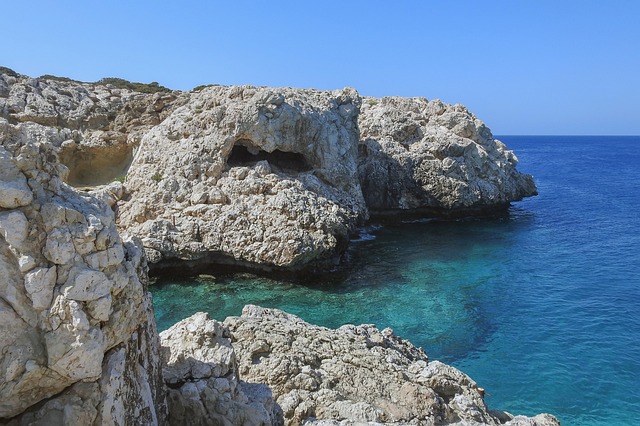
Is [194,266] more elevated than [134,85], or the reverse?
[134,85]

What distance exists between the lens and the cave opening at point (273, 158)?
106 ft

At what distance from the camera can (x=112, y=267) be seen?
21.1 feet

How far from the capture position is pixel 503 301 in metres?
24.1

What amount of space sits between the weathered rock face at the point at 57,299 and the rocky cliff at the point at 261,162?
61.9 feet

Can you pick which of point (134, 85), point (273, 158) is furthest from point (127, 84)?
point (273, 158)

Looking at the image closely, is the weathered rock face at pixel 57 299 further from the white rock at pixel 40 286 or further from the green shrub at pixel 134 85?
the green shrub at pixel 134 85

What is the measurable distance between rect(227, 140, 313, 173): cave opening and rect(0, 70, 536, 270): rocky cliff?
0.33 ft

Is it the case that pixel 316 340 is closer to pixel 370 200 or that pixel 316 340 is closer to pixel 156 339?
pixel 156 339

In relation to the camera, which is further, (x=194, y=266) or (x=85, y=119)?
(x=85, y=119)

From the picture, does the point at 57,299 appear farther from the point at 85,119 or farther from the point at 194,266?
the point at 85,119

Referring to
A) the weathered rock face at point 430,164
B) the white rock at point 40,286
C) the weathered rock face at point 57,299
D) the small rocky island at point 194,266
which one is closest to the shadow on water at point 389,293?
the small rocky island at point 194,266

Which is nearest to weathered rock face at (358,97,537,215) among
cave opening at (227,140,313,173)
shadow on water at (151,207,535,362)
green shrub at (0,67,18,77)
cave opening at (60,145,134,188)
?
shadow on water at (151,207,535,362)

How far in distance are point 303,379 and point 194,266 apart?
56.9ft

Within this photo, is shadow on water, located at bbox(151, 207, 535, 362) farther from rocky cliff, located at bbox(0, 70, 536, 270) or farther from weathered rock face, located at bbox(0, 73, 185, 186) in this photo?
weathered rock face, located at bbox(0, 73, 185, 186)
